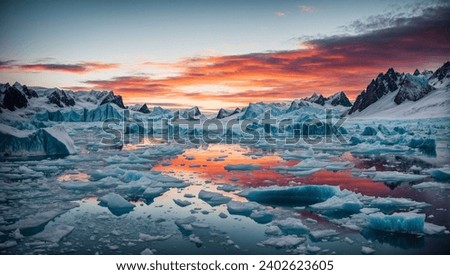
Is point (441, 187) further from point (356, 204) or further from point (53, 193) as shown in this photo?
point (53, 193)

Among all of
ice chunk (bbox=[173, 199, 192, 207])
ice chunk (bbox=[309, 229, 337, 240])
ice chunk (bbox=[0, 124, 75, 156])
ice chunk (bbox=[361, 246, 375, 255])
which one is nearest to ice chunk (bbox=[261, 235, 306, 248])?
ice chunk (bbox=[309, 229, 337, 240])

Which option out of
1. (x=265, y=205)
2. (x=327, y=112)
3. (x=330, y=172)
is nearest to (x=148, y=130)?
(x=327, y=112)

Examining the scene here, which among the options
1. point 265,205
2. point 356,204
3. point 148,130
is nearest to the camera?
point 356,204

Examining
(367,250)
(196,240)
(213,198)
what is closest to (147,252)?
(196,240)

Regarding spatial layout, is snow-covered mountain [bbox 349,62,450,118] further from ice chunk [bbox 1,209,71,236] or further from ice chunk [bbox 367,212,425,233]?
ice chunk [bbox 1,209,71,236]
